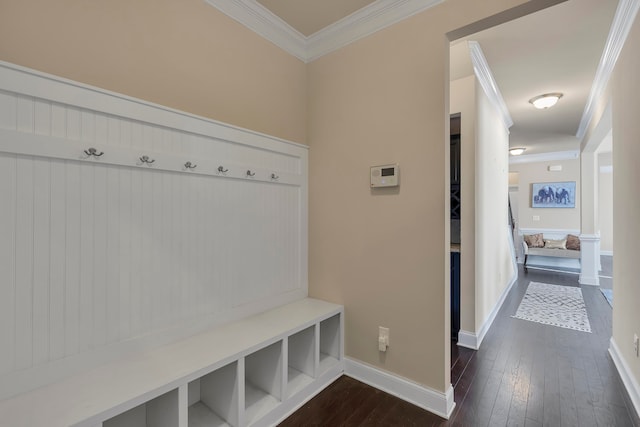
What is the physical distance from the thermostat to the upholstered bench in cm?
601

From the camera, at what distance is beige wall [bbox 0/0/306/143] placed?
1.24 meters

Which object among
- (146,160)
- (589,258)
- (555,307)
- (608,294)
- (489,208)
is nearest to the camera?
(146,160)

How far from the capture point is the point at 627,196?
2094 mm

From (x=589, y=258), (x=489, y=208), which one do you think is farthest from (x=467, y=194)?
(x=589, y=258)

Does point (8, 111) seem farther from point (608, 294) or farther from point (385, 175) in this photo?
point (608, 294)

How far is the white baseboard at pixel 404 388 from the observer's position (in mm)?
1788

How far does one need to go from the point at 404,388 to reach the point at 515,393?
808 mm

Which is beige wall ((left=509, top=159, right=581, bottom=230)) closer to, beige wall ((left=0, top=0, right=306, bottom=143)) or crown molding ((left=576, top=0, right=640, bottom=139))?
crown molding ((left=576, top=0, right=640, bottom=139))

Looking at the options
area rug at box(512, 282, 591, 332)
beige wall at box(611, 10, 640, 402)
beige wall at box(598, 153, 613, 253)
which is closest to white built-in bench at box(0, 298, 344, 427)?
beige wall at box(611, 10, 640, 402)

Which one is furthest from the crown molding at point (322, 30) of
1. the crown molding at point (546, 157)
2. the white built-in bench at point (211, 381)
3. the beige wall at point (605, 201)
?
the beige wall at point (605, 201)

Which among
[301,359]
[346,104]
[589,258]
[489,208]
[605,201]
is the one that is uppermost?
[346,104]

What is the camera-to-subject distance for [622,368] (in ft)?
7.34

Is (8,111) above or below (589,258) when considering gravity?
above

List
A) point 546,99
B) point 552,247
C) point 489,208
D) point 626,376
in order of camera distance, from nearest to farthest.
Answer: point 626,376 → point 489,208 → point 546,99 → point 552,247
